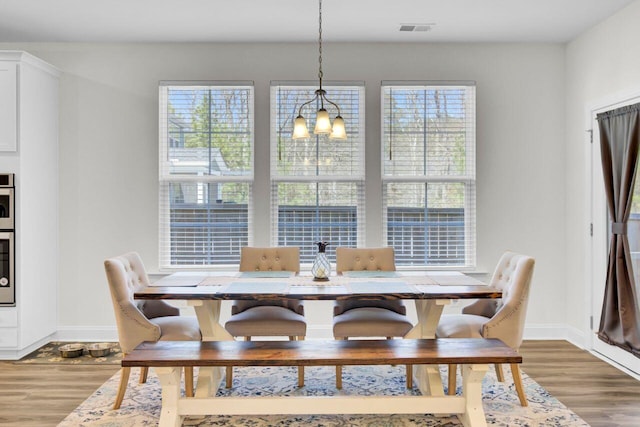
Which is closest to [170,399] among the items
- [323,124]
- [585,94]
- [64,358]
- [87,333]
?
[323,124]

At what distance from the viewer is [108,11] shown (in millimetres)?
4062

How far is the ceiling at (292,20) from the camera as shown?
3.93m

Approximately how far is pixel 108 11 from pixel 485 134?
3331mm

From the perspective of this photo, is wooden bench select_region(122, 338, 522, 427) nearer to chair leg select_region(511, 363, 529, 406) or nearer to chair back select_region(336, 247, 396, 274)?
chair leg select_region(511, 363, 529, 406)

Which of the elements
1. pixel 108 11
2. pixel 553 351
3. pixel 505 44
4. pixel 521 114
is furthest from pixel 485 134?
pixel 108 11

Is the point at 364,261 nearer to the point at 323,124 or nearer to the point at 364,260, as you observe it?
the point at 364,260

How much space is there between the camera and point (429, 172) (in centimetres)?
486

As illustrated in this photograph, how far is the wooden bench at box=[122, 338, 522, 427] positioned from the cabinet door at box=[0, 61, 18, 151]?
2391 millimetres

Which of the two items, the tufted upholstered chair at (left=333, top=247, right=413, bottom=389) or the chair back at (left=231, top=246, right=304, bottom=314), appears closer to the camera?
the tufted upholstered chair at (left=333, top=247, right=413, bottom=389)

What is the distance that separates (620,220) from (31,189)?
464 centimetres

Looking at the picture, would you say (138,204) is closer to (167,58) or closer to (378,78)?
(167,58)

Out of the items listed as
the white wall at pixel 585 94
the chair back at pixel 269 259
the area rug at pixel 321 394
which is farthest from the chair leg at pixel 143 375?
the white wall at pixel 585 94

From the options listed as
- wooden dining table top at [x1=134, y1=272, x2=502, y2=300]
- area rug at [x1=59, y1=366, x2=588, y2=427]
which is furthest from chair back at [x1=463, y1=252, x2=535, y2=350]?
area rug at [x1=59, y1=366, x2=588, y2=427]

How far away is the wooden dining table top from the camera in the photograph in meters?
3.04
